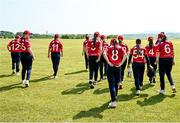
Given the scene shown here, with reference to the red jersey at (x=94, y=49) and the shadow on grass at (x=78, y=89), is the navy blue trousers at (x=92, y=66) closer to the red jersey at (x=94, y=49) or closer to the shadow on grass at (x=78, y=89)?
the red jersey at (x=94, y=49)

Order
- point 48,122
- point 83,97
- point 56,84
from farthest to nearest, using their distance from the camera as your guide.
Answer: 1. point 56,84
2. point 83,97
3. point 48,122

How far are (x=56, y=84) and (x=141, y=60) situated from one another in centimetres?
455

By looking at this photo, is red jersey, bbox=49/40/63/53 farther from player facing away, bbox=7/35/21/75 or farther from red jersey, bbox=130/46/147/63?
red jersey, bbox=130/46/147/63

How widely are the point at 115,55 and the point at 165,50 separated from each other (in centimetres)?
252

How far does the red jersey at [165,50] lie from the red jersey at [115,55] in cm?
227

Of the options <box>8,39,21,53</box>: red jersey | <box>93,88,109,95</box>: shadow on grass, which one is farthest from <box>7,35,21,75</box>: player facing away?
<box>93,88,109,95</box>: shadow on grass

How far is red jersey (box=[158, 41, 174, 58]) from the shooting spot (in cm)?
1216

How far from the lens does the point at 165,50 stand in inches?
478

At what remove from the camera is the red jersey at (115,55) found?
417 inches

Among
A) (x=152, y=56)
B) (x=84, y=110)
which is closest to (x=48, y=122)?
(x=84, y=110)

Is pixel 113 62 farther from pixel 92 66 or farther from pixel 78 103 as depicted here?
pixel 92 66

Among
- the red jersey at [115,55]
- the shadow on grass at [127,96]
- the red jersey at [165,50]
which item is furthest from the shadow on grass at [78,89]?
the red jersey at [165,50]

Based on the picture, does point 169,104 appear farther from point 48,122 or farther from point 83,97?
point 48,122

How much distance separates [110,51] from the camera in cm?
1061
